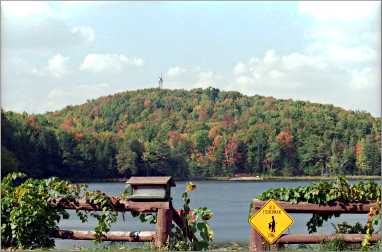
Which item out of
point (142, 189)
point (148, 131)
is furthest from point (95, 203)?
point (148, 131)

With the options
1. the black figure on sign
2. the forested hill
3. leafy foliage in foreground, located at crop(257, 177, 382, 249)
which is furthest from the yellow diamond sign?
the forested hill

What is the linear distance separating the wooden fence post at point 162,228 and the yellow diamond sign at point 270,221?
1.43 metres

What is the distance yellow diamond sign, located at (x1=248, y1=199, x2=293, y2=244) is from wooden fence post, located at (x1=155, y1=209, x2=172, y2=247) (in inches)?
56.1

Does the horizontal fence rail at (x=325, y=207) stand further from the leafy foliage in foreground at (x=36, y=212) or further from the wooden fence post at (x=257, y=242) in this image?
the leafy foliage in foreground at (x=36, y=212)

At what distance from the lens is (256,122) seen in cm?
13800

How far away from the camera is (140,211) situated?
41.0 feet

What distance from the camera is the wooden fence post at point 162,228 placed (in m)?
12.1

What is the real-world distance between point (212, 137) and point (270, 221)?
12497 centimetres

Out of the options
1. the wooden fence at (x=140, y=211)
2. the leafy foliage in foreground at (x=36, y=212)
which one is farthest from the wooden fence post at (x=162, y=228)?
the leafy foliage in foreground at (x=36, y=212)

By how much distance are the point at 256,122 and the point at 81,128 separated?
118 ft

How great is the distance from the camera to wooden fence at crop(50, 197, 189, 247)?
479 inches

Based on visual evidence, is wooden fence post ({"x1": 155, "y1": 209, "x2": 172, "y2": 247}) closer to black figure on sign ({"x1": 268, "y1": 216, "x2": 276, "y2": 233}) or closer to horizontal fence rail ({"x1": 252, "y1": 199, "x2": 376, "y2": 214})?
horizontal fence rail ({"x1": 252, "y1": 199, "x2": 376, "y2": 214})

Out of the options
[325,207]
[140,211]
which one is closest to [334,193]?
[325,207]

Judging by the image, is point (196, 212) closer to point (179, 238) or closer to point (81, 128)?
point (179, 238)
